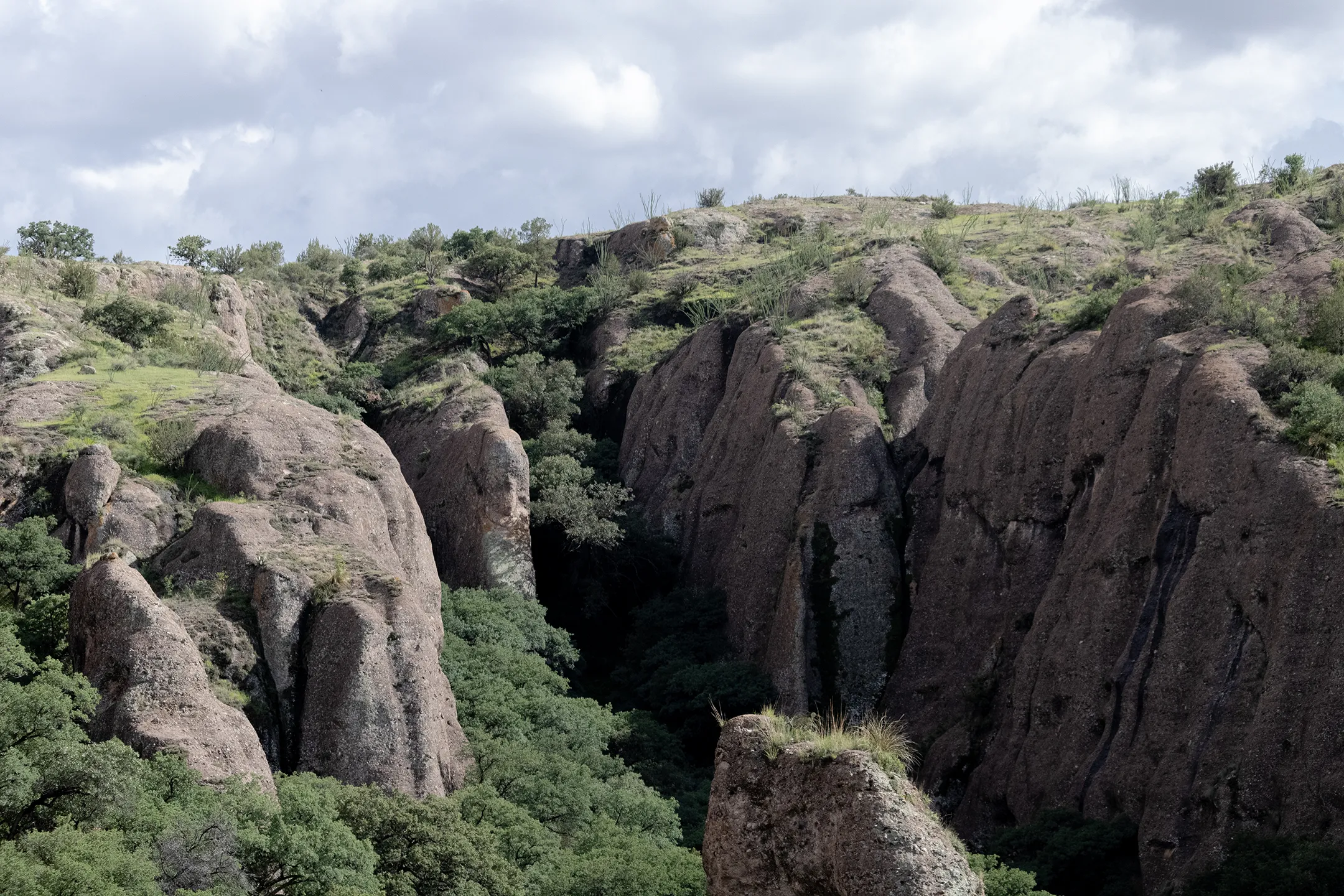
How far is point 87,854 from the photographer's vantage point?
20.6 metres

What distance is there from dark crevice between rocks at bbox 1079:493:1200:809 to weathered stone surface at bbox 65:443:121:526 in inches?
974

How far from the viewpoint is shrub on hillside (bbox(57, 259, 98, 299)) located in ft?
189

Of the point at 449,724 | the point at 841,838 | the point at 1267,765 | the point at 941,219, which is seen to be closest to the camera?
the point at 841,838

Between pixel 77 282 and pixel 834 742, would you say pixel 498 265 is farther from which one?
pixel 834 742

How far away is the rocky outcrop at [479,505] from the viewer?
49531mm

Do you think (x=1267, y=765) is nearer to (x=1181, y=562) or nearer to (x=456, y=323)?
(x=1181, y=562)

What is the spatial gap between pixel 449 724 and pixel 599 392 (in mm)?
33007

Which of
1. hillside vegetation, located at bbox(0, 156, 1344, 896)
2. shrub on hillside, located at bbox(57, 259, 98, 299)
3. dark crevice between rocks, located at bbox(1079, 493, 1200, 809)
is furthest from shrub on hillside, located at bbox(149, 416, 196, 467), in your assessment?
dark crevice between rocks, located at bbox(1079, 493, 1200, 809)

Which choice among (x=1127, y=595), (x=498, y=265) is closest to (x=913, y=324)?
(x=1127, y=595)

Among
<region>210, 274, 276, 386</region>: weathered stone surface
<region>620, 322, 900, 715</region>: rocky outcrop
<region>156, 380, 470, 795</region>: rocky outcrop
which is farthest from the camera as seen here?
<region>210, 274, 276, 386</region>: weathered stone surface

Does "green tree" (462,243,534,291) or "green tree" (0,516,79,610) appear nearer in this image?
"green tree" (0,516,79,610)

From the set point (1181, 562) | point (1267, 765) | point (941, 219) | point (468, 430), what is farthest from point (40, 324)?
point (941, 219)

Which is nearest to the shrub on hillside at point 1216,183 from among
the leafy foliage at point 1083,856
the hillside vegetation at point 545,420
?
the hillside vegetation at point 545,420

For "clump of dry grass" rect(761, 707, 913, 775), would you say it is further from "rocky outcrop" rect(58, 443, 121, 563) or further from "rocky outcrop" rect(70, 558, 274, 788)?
"rocky outcrop" rect(58, 443, 121, 563)
